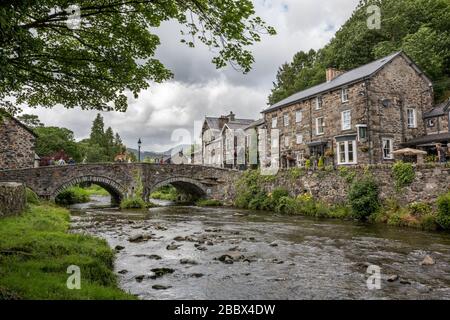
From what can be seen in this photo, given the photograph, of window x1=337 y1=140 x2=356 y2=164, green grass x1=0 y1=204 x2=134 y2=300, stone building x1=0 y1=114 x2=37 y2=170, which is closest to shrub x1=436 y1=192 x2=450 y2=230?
window x1=337 y1=140 x2=356 y2=164

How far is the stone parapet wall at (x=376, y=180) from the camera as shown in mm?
19422

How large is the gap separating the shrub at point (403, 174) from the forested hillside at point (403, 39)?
20682 millimetres

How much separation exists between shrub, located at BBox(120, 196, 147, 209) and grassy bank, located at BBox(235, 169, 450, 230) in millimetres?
11278

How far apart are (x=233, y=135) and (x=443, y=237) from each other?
4266cm

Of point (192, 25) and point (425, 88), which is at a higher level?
point (425, 88)

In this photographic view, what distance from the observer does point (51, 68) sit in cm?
891

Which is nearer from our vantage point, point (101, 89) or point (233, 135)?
point (101, 89)

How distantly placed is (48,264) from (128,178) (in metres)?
28.9

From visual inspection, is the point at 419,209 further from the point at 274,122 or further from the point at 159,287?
the point at 274,122

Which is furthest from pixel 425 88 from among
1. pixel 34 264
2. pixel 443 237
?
pixel 34 264

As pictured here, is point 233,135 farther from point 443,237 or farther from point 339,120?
point 443,237

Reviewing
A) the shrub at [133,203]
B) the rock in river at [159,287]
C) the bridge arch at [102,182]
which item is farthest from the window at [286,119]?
the rock in river at [159,287]

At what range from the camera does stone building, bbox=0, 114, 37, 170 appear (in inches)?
1208

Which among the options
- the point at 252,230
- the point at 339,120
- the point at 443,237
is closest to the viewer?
the point at 443,237
